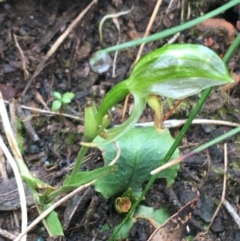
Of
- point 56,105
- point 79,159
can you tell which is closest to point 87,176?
point 79,159

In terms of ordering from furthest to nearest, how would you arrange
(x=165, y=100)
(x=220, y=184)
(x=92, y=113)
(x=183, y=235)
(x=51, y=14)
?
(x=51, y=14)
(x=165, y=100)
(x=220, y=184)
(x=183, y=235)
(x=92, y=113)

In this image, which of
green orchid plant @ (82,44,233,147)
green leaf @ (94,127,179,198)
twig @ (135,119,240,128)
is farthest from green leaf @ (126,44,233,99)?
twig @ (135,119,240,128)

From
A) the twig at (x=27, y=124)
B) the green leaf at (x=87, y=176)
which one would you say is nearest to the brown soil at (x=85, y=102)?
the twig at (x=27, y=124)

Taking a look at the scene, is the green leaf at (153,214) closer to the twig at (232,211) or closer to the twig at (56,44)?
the twig at (232,211)

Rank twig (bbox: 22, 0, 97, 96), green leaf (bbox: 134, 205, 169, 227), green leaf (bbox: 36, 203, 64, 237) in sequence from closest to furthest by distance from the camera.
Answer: green leaf (bbox: 36, 203, 64, 237) < green leaf (bbox: 134, 205, 169, 227) < twig (bbox: 22, 0, 97, 96)

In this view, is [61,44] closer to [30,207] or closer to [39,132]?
[39,132]

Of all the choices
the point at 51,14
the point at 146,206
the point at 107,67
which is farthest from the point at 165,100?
the point at 51,14

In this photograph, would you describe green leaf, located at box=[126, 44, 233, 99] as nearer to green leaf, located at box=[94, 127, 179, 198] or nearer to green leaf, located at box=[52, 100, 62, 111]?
green leaf, located at box=[94, 127, 179, 198]
